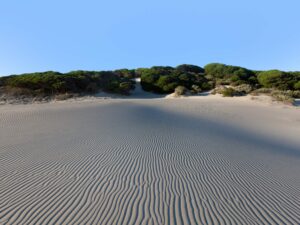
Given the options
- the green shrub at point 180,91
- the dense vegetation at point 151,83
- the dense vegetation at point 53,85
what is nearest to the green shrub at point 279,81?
the dense vegetation at point 151,83

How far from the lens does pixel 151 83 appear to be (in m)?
36.3

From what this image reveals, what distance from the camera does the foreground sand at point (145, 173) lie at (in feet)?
14.8

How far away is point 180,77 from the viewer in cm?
3844

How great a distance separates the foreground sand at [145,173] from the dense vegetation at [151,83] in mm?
14316

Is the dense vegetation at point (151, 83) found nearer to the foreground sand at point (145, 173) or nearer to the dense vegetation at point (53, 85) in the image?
the dense vegetation at point (53, 85)

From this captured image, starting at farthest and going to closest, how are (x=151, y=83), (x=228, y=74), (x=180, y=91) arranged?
1. (x=228, y=74)
2. (x=151, y=83)
3. (x=180, y=91)

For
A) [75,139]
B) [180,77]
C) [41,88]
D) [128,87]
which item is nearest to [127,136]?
[75,139]

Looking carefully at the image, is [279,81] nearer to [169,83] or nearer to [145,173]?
[169,83]

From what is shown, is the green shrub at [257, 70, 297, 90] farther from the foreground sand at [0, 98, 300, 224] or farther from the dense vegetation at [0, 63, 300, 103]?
the foreground sand at [0, 98, 300, 224]

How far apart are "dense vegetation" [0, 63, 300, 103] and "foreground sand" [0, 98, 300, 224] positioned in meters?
14.3

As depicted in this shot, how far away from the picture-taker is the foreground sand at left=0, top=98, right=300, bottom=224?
4.52m

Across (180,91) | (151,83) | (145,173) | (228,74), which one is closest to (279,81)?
(228,74)

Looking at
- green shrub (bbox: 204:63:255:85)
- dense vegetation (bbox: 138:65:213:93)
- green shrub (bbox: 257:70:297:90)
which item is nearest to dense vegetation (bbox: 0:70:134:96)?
dense vegetation (bbox: 138:65:213:93)

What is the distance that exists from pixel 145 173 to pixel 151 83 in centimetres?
3014
